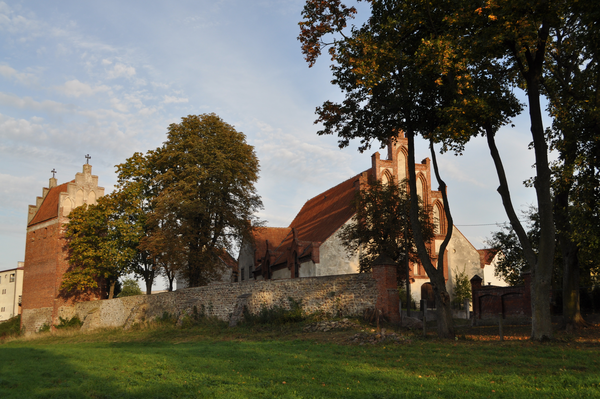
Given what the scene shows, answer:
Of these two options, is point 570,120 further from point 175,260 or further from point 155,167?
point 155,167

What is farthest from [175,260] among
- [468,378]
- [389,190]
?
[468,378]

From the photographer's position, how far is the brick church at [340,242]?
34.3 m

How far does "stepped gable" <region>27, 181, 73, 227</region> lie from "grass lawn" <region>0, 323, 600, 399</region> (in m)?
28.7

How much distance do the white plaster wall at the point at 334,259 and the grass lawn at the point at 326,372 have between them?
1823 cm

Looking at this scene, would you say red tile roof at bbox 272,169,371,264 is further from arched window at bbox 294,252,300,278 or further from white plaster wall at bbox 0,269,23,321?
white plaster wall at bbox 0,269,23,321

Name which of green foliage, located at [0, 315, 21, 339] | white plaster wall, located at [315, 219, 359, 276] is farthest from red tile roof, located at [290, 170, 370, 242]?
green foliage, located at [0, 315, 21, 339]

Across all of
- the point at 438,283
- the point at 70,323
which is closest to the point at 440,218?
the point at 438,283

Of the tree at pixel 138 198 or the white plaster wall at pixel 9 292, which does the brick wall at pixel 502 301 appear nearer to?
the tree at pixel 138 198

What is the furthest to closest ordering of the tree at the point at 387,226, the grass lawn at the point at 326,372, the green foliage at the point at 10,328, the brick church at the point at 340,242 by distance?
the green foliage at the point at 10,328
the brick church at the point at 340,242
the tree at the point at 387,226
the grass lawn at the point at 326,372

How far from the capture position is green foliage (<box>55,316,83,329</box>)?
36844 mm

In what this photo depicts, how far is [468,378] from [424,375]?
86cm

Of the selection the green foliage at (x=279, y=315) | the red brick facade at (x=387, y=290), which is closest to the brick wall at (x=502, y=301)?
the red brick facade at (x=387, y=290)

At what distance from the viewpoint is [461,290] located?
38.1 metres

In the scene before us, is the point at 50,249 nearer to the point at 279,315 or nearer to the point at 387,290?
the point at 279,315
